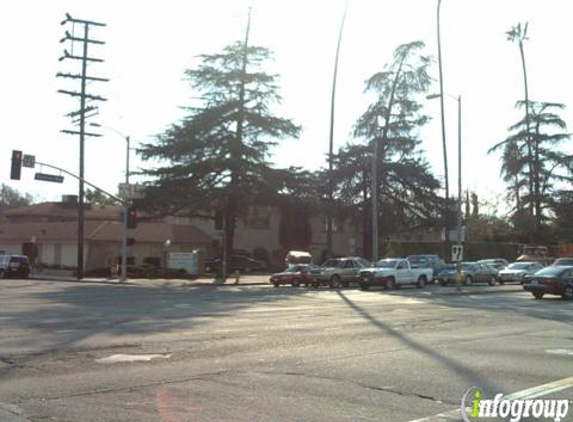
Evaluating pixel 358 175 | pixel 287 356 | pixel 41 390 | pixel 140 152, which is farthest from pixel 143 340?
pixel 358 175

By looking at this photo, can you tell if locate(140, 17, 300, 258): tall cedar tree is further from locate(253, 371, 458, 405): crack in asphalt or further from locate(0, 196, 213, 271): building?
locate(253, 371, 458, 405): crack in asphalt

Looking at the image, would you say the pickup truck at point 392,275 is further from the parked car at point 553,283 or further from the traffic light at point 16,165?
the traffic light at point 16,165

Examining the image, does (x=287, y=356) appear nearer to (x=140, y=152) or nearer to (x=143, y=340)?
(x=143, y=340)

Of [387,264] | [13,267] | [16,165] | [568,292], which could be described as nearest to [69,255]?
[13,267]

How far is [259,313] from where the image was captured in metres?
21.4

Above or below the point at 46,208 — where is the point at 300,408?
below

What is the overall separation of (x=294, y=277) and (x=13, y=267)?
21.6 metres

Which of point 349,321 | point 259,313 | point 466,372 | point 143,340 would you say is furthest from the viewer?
point 259,313

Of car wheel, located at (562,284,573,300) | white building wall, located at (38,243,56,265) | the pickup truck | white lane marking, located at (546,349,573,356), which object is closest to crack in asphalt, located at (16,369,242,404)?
white lane marking, located at (546,349,573,356)

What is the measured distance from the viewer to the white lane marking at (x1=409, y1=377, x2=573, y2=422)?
754cm

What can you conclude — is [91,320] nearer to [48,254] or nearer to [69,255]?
[69,255]

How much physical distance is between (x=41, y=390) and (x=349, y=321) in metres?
10.9

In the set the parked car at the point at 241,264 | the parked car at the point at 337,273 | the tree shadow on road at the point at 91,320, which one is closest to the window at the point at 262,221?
the parked car at the point at 241,264

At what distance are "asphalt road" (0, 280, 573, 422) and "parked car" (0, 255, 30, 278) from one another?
3160 centimetres
